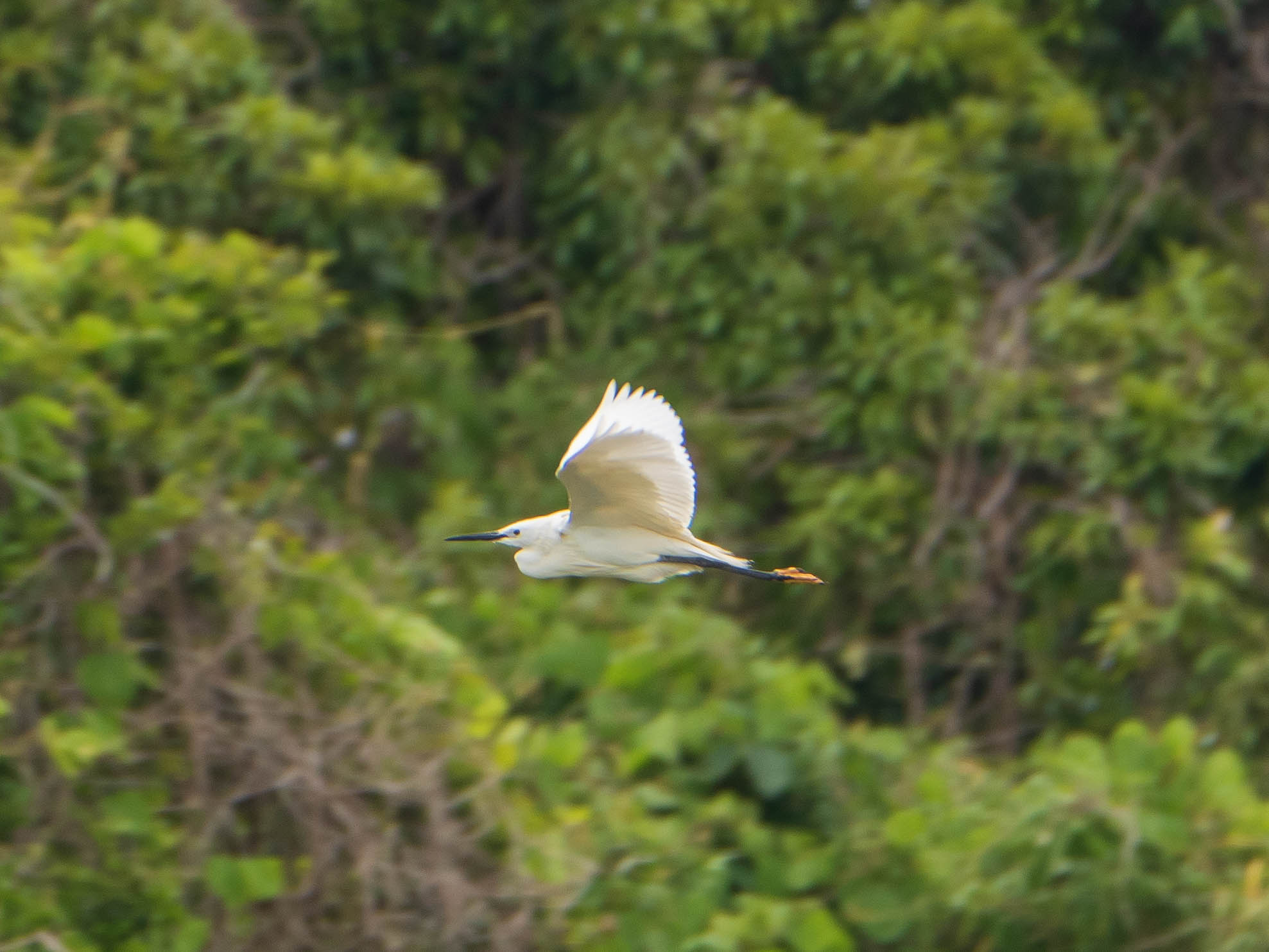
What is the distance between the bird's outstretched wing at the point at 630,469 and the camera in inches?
139

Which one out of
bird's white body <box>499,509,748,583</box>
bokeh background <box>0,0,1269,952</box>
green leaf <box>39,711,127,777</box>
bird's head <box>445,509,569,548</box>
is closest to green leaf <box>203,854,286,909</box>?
bokeh background <box>0,0,1269,952</box>

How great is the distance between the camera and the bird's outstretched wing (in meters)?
3.54

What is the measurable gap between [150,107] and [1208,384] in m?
3.65

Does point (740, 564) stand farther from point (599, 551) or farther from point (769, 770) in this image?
point (769, 770)

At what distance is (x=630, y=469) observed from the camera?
12.3 ft

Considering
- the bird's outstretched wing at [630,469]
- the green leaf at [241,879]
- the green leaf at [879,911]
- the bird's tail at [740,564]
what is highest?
the bird's outstretched wing at [630,469]

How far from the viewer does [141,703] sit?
4.99 metres

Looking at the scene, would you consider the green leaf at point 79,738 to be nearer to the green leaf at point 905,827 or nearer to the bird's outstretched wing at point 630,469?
the bird's outstretched wing at point 630,469

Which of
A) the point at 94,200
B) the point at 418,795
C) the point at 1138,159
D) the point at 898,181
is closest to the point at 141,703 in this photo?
the point at 418,795

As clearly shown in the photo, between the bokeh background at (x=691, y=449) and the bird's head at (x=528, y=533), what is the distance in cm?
79

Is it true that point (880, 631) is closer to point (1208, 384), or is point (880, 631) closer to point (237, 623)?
point (1208, 384)

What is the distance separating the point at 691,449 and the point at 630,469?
7.95 feet

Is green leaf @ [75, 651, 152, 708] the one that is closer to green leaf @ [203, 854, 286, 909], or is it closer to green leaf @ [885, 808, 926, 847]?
green leaf @ [203, 854, 286, 909]

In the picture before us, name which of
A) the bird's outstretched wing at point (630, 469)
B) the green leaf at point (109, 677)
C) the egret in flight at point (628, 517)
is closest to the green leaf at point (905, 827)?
the egret in flight at point (628, 517)
